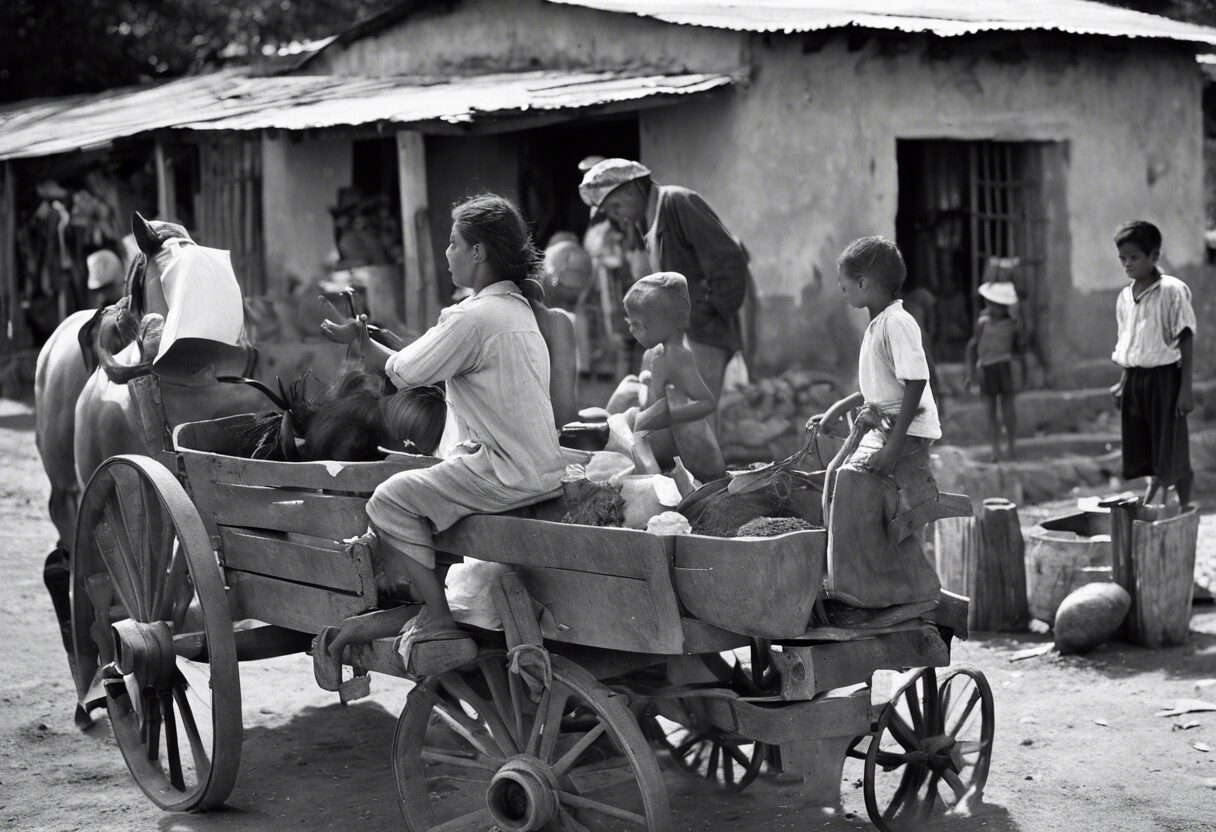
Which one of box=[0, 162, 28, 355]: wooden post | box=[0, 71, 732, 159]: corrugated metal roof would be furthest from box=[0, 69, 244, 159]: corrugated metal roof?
box=[0, 162, 28, 355]: wooden post

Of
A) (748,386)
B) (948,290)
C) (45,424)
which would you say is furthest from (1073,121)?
(45,424)

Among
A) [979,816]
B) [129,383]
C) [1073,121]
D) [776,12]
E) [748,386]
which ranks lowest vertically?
[979,816]

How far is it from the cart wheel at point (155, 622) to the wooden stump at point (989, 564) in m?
3.31

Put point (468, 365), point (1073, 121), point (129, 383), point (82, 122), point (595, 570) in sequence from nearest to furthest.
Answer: point (595, 570) → point (468, 365) → point (129, 383) → point (1073, 121) → point (82, 122)

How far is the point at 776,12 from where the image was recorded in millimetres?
10711

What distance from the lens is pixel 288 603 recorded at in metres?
4.26

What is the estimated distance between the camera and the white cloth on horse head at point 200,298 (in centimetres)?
481

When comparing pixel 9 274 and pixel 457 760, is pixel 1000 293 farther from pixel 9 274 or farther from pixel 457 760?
pixel 9 274

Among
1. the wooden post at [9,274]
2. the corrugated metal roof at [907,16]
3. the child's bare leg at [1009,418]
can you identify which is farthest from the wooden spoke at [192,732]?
the wooden post at [9,274]

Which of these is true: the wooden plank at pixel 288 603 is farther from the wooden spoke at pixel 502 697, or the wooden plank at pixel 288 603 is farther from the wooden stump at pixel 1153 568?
the wooden stump at pixel 1153 568

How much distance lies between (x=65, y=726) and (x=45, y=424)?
4.44ft

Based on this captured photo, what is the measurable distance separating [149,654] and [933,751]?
234 cm

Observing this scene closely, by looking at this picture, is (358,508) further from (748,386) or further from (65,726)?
(748,386)

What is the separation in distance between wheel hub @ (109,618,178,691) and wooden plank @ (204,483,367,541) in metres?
0.38
